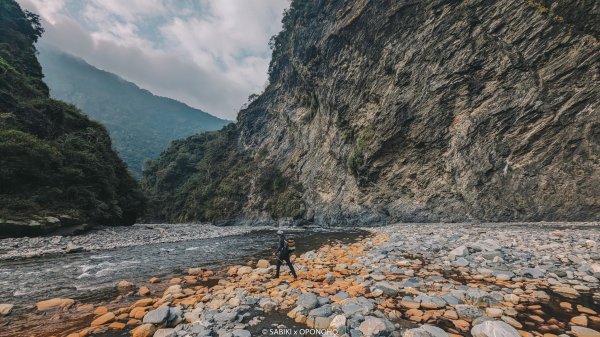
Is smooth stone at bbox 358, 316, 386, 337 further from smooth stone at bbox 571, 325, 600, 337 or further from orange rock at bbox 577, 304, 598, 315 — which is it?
orange rock at bbox 577, 304, 598, 315

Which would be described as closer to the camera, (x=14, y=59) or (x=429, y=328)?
(x=429, y=328)

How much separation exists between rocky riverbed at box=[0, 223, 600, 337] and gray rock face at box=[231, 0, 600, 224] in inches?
482

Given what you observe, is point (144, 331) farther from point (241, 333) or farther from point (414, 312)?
point (414, 312)

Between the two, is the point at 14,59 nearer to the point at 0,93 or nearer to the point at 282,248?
the point at 0,93

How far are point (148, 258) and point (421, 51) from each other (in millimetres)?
29313

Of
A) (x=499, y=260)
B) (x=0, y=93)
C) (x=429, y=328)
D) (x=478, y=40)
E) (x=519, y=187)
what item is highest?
(x=478, y=40)

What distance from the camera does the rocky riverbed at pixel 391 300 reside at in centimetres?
497

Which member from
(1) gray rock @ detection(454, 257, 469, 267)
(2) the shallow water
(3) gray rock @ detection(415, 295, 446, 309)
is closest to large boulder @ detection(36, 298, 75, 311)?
(2) the shallow water

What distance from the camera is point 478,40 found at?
2439cm

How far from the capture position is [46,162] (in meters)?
22.9

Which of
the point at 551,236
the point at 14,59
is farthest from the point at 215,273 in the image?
the point at 14,59

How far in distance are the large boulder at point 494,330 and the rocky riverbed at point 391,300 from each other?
0.05 feet

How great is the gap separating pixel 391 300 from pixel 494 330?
208cm

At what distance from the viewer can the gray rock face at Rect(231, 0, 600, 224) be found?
61.7ft
